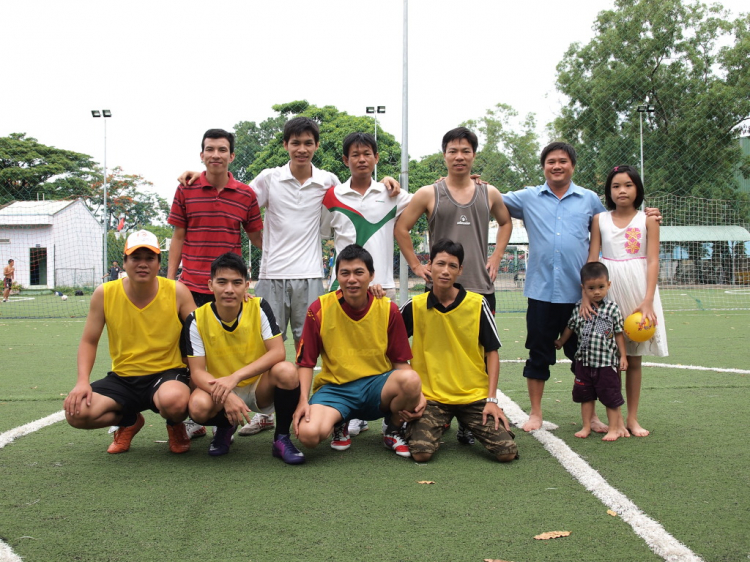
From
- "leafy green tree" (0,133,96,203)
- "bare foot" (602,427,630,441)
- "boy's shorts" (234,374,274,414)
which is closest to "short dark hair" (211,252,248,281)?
"boy's shorts" (234,374,274,414)

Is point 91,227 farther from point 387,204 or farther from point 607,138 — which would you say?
point 387,204

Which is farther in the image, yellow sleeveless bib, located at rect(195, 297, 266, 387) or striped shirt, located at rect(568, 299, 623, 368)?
striped shirt, located at rect(568, 299, 623, 368)

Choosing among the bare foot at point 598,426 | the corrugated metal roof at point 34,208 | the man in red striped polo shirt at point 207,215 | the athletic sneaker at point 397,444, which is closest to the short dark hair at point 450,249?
the athletic sneaker at point 397,444

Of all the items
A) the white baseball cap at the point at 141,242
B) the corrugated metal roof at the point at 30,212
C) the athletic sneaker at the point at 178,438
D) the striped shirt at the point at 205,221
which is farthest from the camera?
the corrugated metal roof at the point at 30,212

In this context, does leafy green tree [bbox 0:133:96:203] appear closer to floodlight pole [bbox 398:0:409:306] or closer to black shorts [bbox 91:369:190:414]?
floodlight pole [bbox 398:0:409:306]

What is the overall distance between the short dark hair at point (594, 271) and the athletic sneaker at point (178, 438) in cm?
261

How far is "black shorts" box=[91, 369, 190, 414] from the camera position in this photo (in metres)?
3.62

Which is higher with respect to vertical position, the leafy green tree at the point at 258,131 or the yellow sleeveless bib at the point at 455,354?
the leafy green tree at the point at 258,131

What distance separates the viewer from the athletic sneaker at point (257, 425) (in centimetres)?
423

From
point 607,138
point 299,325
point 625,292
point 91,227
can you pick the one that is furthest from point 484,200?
point 91,227

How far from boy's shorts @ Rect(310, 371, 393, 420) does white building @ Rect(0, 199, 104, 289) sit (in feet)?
92.7

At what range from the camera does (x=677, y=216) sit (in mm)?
19906

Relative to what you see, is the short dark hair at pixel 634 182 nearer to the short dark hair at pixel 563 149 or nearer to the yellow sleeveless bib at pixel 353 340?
the short dark hair at pixel 563 149

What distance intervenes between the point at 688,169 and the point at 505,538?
68.5 ft
